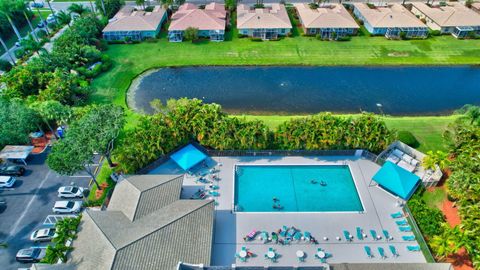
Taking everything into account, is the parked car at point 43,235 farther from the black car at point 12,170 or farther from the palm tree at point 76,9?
the palm tree at point 76,9

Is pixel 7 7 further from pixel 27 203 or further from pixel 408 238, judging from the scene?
pixel 408 238

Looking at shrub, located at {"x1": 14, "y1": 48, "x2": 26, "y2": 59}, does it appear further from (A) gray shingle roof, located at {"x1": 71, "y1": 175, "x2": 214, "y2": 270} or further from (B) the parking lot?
(A) gray shingle roof, located at {"x1": 71, "y1": 175, "x2": 214, "y2": 270}

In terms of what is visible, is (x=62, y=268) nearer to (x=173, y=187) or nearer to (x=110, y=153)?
(x=173, y=187)

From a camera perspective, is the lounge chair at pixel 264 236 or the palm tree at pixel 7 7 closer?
the lounge chair at pixel 264 236

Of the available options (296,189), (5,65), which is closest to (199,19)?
(5,65)

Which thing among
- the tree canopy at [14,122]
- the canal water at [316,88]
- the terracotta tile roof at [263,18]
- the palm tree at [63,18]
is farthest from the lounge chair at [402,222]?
the palm tree at [63,18]
